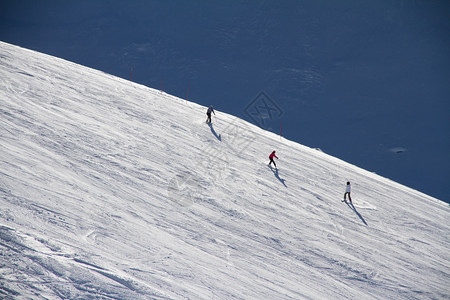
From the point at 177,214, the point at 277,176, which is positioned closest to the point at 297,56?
the point at 277,176

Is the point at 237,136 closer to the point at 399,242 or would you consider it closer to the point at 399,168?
the point at 399,242

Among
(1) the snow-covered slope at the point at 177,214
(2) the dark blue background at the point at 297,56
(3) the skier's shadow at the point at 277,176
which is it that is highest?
(2) the dark blue background at the point at 297,56

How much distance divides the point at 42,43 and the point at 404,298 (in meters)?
64.3

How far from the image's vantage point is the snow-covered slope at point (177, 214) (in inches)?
417

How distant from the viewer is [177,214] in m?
13.8

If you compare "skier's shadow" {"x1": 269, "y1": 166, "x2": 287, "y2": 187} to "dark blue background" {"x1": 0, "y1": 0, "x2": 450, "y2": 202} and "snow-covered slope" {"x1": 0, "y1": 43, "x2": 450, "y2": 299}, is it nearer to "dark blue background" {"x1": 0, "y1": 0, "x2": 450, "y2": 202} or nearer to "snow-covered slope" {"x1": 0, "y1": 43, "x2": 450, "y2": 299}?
"snow-covered slope" {"x1": 0, "y1": 43, "x2": 450, "y2": 299}

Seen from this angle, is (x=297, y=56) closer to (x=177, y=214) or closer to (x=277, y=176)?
(x=277, y=176)

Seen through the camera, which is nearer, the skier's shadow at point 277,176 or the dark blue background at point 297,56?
the skier's shadow at point 277,176

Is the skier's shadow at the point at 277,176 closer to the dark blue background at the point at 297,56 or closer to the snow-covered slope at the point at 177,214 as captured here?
the snow-covered slope at the point at 177,214

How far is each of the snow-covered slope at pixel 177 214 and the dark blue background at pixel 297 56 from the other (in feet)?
96.5

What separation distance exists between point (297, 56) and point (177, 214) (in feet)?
169

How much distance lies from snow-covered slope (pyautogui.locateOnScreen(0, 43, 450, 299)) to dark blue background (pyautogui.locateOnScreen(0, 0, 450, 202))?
2942cm

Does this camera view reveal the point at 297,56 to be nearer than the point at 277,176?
No

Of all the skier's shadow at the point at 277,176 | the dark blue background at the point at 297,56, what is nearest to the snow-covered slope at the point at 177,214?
the skier's shadow at the point at 277,176
